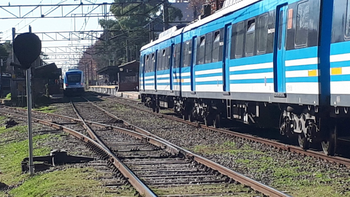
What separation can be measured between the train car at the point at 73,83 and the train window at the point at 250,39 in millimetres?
43356

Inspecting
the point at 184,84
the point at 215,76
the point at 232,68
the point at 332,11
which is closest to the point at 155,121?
the point at 184,84

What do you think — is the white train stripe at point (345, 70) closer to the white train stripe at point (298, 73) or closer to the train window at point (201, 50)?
the white train stripe at point (298, 73)

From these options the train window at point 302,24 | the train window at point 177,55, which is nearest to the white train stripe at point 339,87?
the train window at point 302,24

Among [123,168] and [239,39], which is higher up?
[239,39]

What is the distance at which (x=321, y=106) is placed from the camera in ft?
31.1

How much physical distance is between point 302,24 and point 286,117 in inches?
94.5

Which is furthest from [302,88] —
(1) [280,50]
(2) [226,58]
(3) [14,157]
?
(3) [14,157]

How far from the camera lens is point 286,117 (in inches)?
453

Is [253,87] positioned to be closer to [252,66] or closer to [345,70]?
[252,66]

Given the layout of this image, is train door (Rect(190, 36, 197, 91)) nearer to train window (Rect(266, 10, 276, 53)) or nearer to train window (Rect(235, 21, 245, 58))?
train window (Rect(235, 21, 245, 58))

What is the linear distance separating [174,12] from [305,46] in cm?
6307

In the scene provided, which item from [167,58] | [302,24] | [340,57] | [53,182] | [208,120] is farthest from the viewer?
[167,58]

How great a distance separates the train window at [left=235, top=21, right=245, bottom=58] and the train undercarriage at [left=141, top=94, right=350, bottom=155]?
130 centimetres

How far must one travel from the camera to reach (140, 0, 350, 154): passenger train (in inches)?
359
